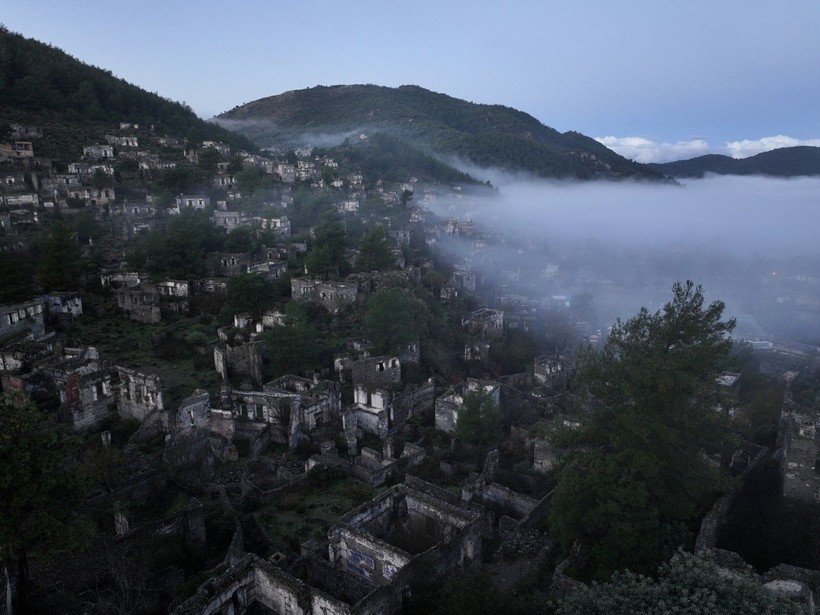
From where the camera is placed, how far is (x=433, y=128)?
142 m

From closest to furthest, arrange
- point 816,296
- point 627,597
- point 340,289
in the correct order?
point 627,597 → point 340,289 → point 816,296

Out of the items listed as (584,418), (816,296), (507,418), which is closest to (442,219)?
(816,296)

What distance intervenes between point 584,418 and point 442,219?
59384 millimetres

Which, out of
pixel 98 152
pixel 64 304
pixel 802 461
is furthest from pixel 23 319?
pixel 98 152

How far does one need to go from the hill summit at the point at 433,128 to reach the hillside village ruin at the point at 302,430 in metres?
86.8

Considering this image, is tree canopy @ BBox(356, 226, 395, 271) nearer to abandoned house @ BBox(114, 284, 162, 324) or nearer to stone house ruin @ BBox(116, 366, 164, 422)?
abandoned house @ BBox(114, 284, 162, 324)

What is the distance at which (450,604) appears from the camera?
13.3 m

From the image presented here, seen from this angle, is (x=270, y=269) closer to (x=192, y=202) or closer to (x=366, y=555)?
(x=192, y=202)

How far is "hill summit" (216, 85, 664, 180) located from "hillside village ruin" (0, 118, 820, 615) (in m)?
86.8

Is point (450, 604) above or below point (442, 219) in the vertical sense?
below

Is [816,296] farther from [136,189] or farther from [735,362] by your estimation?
[136,189]

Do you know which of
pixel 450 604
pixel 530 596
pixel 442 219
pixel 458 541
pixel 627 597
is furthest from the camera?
pixel 442 219

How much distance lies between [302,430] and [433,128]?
128m

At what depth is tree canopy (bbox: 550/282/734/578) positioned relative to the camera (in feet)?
51.3
